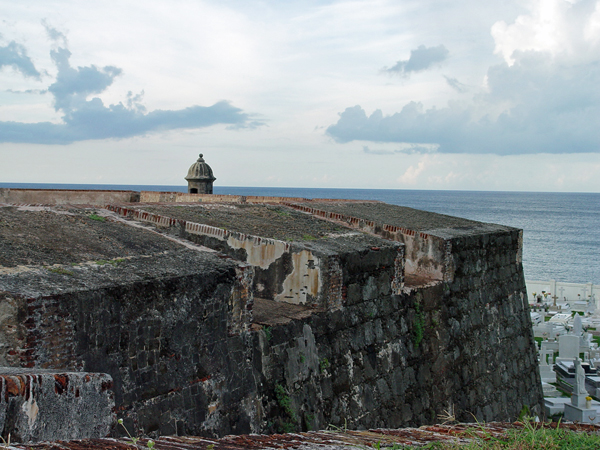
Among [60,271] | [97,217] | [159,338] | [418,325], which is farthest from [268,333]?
[418,325]

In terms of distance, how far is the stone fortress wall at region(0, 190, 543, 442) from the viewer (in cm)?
588

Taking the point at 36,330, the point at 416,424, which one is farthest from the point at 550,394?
the point at 36,330

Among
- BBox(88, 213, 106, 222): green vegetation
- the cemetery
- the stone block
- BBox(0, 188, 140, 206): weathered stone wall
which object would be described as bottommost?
the cemetery

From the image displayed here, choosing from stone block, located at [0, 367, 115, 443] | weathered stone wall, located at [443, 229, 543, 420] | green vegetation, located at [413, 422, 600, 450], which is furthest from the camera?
weathered stone wall, located at [443, 229, 543, 420]

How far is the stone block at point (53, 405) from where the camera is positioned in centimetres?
357

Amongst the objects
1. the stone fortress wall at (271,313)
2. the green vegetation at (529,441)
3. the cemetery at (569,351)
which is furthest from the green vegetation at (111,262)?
the cemetery at (569,351)

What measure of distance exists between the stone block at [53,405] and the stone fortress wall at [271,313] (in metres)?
0.07

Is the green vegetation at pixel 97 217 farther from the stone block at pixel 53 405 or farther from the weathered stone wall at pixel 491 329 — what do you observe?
the weathered stone wall at pixel 491 329

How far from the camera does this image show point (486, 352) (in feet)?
41.7

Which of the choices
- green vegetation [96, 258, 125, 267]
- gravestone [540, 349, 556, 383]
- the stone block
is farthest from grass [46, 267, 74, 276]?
gravestone [540, 349, 556, 383]

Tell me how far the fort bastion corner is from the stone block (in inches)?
0.4

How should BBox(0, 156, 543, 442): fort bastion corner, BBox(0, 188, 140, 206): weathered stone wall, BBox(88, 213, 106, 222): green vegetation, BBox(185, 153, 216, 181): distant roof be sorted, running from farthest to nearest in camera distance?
BBox(185, 153, 216, 181): distant roof, BBox(0, 188, 140, 206): weathered stone wall, BBox(88, 213, 106, 222): green vegetation, BBox(0, 156, 543, 442): fort bastion corner

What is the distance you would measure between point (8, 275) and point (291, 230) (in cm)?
556

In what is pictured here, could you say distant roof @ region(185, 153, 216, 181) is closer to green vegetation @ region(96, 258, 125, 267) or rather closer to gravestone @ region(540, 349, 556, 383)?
gravestone @ region(540, 349, 556, 383)
